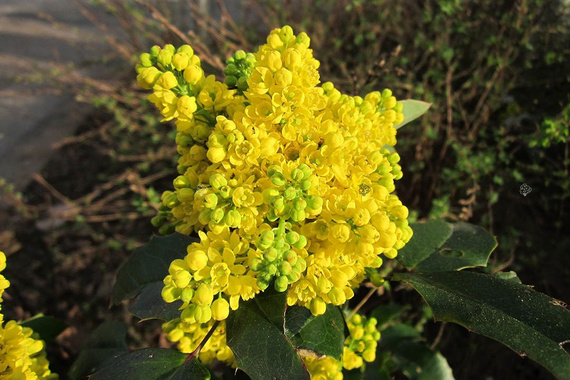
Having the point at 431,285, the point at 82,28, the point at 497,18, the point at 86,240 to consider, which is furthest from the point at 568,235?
the point at 82,28

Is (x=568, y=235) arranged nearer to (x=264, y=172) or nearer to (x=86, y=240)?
(x=264, y=172)

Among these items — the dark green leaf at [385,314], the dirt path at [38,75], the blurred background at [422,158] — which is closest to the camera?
A: the dark green leaf at [385,314]

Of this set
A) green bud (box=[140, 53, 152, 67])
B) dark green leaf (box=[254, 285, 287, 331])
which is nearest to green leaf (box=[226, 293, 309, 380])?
dark green leaf (box=[254, 285, 287, 331])

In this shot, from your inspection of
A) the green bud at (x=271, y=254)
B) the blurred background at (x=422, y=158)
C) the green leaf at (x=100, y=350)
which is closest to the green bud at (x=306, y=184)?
the green bud at (x=271, y=254)

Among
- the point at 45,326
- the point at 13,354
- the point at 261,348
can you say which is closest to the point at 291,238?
the point at 261,348

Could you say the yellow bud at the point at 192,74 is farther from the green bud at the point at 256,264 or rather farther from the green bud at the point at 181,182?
the green bud at the point at 256,264

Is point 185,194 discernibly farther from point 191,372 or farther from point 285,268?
point 191,372
